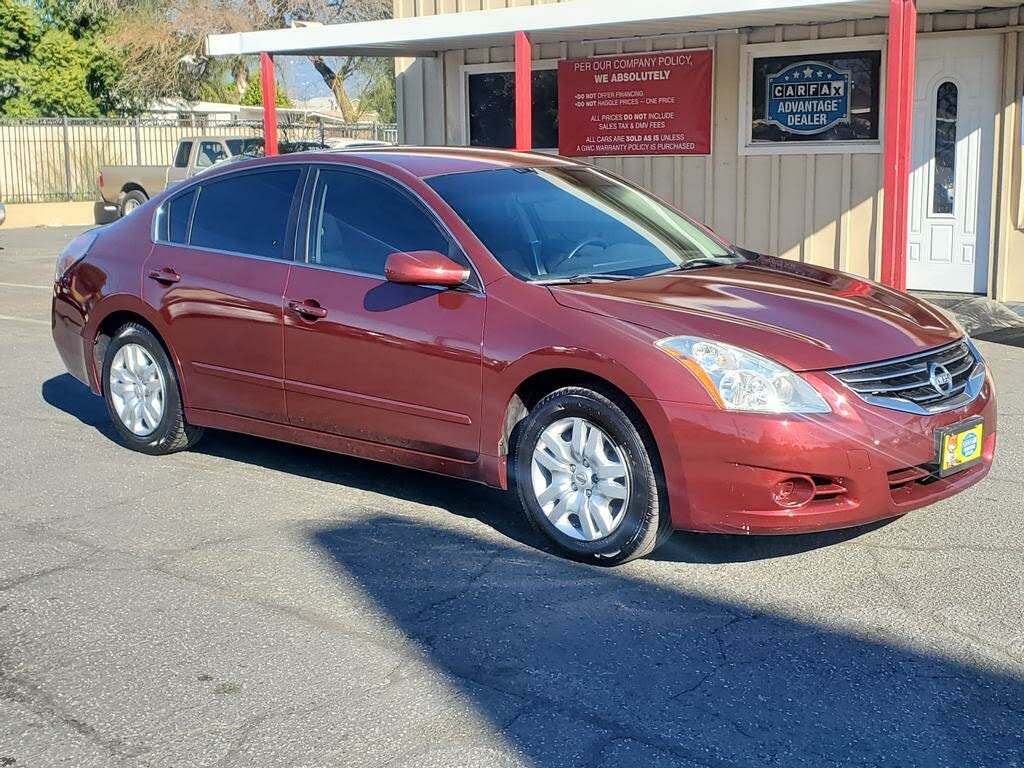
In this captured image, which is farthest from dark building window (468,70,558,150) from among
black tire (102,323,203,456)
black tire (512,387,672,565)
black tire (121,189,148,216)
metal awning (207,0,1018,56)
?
black tire (121,189,148,216)

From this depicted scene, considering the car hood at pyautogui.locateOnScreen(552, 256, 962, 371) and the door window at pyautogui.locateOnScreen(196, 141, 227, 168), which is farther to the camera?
the door window at pyautogui.locateOnScreen(196, 141, 227, 168)

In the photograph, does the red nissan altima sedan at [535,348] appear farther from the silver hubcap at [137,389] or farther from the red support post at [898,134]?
the red support post at [898,134]

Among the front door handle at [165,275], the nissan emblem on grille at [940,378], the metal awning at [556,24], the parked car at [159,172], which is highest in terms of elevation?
the metal awning at [556,24]

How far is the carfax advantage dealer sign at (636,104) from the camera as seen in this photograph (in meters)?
13.5

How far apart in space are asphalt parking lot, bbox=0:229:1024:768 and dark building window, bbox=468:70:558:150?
30.0ft

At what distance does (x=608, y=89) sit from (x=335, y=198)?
8597 mm

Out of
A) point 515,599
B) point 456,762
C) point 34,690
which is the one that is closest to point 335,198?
point 515,599

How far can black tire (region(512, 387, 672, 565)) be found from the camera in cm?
484

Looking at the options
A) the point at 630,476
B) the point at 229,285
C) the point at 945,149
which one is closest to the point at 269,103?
the point at 945,149

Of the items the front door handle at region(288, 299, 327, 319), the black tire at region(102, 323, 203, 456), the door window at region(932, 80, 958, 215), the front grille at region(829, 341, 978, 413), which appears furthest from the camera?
the door window at region(932, 80, 958, 215)

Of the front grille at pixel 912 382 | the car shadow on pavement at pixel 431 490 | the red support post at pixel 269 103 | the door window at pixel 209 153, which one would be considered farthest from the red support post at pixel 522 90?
the door window at pixel 209 153

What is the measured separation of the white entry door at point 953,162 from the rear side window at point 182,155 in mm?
15753

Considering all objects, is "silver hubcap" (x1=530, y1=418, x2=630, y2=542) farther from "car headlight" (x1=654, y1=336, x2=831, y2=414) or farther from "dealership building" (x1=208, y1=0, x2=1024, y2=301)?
"dealership building" (x1=208, y1=0, x2=1024, y2=301)

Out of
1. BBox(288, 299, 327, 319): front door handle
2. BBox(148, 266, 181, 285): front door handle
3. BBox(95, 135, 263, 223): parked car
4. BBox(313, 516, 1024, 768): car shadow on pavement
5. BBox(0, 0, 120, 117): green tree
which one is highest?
BBox(0, 0, 120, 117): green tree
